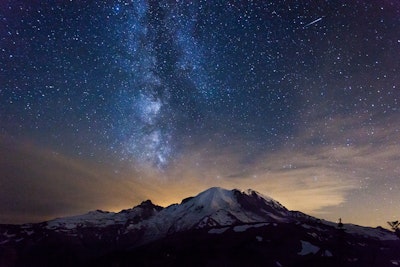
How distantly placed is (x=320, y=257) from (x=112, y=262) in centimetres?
8985

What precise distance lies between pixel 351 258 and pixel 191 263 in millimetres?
72229

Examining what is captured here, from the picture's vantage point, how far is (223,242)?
196625 mm

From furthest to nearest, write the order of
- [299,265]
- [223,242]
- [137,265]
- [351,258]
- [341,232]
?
[223,242] < [351,258] < [137,265] < [299,265] < [341,232]

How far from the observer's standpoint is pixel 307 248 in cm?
17000

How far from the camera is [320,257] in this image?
487ft

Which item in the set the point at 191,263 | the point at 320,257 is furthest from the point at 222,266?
the point at 320,257

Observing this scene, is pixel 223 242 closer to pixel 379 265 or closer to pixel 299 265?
pixel 299 265

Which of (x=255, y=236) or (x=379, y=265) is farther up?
(x=255, y=236)

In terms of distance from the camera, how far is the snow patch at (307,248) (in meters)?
162

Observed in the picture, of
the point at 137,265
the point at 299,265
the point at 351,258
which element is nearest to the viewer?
the point at 299,265

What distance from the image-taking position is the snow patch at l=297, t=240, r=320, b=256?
532 feet

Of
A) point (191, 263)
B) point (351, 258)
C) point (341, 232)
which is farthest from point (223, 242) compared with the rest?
point (341, 232)

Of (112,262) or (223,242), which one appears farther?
(223,242)

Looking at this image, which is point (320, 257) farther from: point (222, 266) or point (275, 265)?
point (222, 266)
